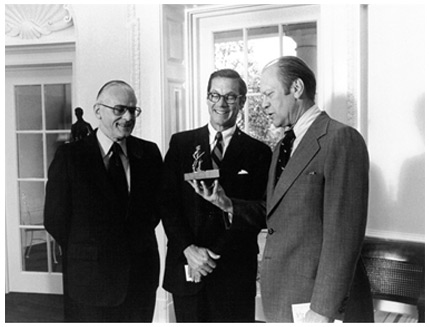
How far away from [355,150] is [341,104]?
2.13 feet

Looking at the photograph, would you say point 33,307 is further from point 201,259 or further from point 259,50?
point 259,50

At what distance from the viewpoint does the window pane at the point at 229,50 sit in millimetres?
1849

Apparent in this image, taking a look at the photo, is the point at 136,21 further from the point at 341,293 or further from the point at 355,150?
the point at 341,293

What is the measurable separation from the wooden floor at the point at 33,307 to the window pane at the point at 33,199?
334 mm

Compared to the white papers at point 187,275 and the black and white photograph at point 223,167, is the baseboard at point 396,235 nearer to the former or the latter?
the black and white photograph at point 223,167

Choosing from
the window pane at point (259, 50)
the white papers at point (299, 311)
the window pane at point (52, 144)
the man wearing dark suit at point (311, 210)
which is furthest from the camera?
the window pane at point (52, 144)

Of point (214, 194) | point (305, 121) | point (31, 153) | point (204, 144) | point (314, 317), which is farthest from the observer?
point (31, 153)

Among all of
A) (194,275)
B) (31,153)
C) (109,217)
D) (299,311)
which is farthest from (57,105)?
(299,311)

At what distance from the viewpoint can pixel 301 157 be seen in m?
1.41

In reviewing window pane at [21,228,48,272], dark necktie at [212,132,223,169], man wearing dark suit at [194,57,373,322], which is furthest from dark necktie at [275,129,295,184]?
window pane at [21,228,48,272]

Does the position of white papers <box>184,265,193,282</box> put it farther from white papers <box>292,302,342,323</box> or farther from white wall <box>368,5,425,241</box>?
white wall <box>368,5,425,241</box>

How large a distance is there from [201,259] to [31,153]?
94 cm

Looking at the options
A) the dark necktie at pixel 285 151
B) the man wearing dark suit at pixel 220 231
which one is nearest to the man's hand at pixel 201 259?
the man wearing dark suit at pixel 220 231

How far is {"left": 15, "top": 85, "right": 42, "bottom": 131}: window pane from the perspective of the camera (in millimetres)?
2176
